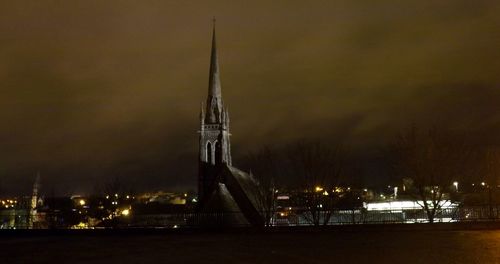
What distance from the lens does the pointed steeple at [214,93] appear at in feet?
333

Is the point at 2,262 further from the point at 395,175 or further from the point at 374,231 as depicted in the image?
the point at 395,175

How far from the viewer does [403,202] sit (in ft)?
240

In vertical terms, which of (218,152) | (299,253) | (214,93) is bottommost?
(299,253)

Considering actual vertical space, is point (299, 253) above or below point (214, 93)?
below

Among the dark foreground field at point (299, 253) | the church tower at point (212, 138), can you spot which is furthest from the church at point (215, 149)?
the dark foreground field at point (299, 253)

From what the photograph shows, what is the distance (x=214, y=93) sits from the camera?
104188 mm

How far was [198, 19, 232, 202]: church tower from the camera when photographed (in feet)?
315

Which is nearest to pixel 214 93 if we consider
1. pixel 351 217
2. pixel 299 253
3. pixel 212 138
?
pixel 212 138

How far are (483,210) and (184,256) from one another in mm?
27829

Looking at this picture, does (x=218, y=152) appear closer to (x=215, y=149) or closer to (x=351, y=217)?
(x=215, y=149)

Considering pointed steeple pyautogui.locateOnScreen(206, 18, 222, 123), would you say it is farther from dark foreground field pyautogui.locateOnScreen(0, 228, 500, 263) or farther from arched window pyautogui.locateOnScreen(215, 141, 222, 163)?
dark foreground field pyautogui.locateOnScreen(0, 228, 500, 263)

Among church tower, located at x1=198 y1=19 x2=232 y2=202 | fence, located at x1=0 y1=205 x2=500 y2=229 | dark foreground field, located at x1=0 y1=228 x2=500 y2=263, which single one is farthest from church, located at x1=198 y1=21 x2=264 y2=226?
dark foreground field, located at x1=0 y1=228 x2=500 y2=263

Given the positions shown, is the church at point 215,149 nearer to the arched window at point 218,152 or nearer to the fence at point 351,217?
the arched window at point 218,152

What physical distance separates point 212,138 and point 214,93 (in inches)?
388
